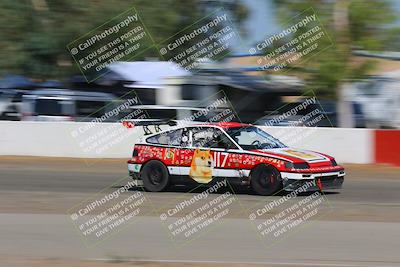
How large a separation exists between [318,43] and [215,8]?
24.4 ft

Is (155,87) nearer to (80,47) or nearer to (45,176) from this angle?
(80,47)

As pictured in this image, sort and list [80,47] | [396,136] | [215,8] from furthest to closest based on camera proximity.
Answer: [215,8], [80,47], [396,136]

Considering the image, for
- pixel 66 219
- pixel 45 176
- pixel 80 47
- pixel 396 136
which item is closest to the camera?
pixel 66 219

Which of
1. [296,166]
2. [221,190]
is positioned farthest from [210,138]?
[296,166]

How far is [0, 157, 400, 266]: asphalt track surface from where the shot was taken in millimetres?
7973

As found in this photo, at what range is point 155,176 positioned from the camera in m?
14.4

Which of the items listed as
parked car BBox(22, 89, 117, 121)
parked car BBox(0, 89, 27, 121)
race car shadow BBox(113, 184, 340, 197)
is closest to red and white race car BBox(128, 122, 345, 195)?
race car shadow BBox(113, 184, 340, 197)

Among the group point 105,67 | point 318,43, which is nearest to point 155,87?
point 105,67

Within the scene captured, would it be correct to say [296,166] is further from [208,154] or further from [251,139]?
[208,154]

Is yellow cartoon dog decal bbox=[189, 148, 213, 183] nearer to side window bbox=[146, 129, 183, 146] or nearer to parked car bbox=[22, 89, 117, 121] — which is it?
side window bbox=[146, 129, 183, 146]

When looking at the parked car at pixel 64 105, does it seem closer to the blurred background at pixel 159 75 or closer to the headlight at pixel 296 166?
the blurred background at pixel 159 75

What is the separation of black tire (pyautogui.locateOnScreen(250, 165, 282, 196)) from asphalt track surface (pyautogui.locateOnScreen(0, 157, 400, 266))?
178 millimetres

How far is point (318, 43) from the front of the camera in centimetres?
→ 2519

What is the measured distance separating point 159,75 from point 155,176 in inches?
631
